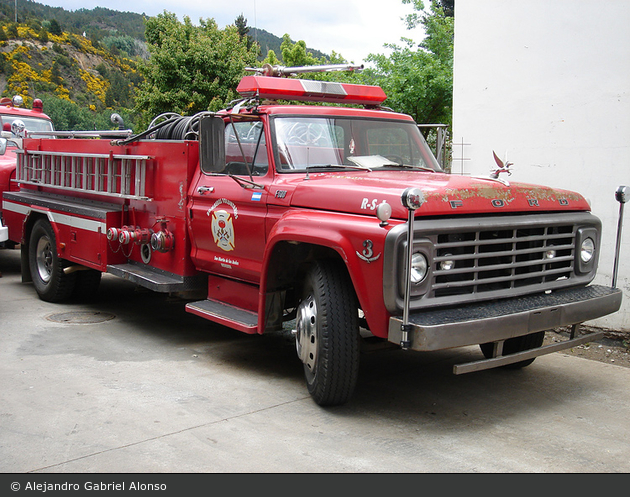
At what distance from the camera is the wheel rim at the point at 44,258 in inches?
313

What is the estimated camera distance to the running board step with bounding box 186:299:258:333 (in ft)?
16.8

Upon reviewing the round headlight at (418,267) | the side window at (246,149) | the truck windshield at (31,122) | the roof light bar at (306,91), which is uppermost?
the truck windshield at (31,122)

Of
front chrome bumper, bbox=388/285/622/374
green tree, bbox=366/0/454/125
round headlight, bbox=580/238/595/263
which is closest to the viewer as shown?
front chrome bumper, bbox=388/285/622/374

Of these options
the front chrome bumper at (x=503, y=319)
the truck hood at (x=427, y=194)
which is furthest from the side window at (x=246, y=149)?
the front chrome bumper at (x=503, y=319)

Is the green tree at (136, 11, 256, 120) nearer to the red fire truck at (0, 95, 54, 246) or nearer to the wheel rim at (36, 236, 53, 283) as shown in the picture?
the red fire truck at (0, 95, 54, 246)

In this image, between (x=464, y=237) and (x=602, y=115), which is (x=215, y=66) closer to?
(x=602, y=115)

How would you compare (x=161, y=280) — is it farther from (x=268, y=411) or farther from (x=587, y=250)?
(x=587, y=250)

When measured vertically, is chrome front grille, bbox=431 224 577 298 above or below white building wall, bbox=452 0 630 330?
below

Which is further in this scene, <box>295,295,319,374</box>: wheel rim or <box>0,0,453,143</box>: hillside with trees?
<box>0,0,453,143</box>: hillside with trees

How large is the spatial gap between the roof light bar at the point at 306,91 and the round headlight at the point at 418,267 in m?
2.39
